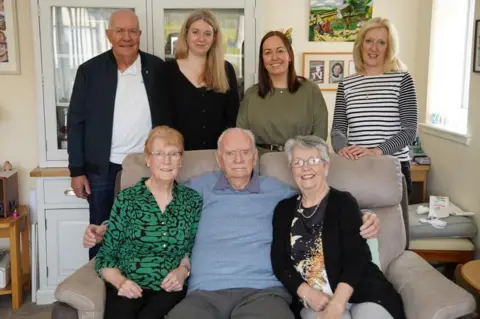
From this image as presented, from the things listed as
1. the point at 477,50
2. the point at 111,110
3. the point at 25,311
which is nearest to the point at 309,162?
the point at 111,110

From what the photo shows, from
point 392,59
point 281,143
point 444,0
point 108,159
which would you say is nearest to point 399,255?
point 281,143

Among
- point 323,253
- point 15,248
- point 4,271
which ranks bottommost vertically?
point 4,271

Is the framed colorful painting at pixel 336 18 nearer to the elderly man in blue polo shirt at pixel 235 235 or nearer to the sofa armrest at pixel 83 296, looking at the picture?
the elderly man in blue polo shirt at pixel 235 235

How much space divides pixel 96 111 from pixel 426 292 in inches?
64.8

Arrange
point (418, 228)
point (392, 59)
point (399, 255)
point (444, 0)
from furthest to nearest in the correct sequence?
1. point (444, 0)
2. point (418, 228)
3. point (392, 59)
4. point (399, 255)

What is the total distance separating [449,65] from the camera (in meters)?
3.49

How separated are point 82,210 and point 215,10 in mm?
1408

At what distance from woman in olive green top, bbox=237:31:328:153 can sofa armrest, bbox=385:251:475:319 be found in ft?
2.50

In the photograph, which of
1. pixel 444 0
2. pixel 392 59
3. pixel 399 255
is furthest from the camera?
pixel 444 0

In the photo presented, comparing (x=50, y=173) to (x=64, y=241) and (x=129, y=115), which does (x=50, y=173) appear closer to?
(x=64, y=241)

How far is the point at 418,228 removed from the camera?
9.36ft

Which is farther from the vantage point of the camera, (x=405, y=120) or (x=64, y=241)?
(x=64, y=241)

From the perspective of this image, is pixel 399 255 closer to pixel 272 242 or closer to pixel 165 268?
pixel 272 242

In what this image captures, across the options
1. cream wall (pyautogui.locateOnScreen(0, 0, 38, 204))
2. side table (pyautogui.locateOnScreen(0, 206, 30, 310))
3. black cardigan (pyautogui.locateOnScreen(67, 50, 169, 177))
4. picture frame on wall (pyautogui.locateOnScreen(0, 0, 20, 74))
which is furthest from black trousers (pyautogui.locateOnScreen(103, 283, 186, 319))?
picture frame on wall (pyautogui.locateOnScreen(0, 0, 20, 74))
